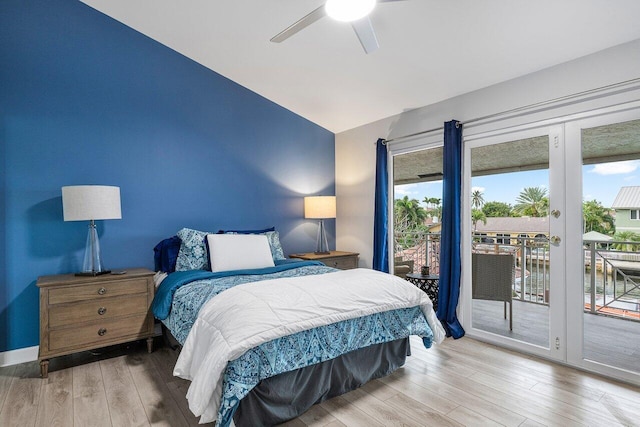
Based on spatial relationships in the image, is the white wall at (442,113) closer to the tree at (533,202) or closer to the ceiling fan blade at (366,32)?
the tree at (533,202)

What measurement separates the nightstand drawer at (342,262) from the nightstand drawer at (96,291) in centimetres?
208

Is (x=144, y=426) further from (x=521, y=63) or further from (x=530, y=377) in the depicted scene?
(x=521, y=63)

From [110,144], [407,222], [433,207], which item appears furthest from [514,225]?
[110,144]

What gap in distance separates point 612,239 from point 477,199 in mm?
1103

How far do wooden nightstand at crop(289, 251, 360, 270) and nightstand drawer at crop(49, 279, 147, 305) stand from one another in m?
1.87

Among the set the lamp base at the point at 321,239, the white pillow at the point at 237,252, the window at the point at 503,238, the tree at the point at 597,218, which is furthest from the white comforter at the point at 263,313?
the lamp base at the point at 321,239

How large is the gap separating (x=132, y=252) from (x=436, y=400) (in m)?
2.95

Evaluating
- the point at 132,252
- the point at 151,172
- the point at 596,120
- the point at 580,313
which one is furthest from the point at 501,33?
the point at 132,252

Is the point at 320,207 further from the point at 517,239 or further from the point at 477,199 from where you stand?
the point at 517,239

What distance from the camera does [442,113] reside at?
11.7 feet

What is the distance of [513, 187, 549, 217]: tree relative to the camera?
2908mm

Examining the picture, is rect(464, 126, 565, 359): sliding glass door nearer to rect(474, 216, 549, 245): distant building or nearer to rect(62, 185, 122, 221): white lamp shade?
rect(474, 216, 549, 245): distant building

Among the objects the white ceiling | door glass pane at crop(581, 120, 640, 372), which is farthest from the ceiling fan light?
door glass pane at crop(581, 120, 640, 372)

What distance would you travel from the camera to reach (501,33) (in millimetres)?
2510
